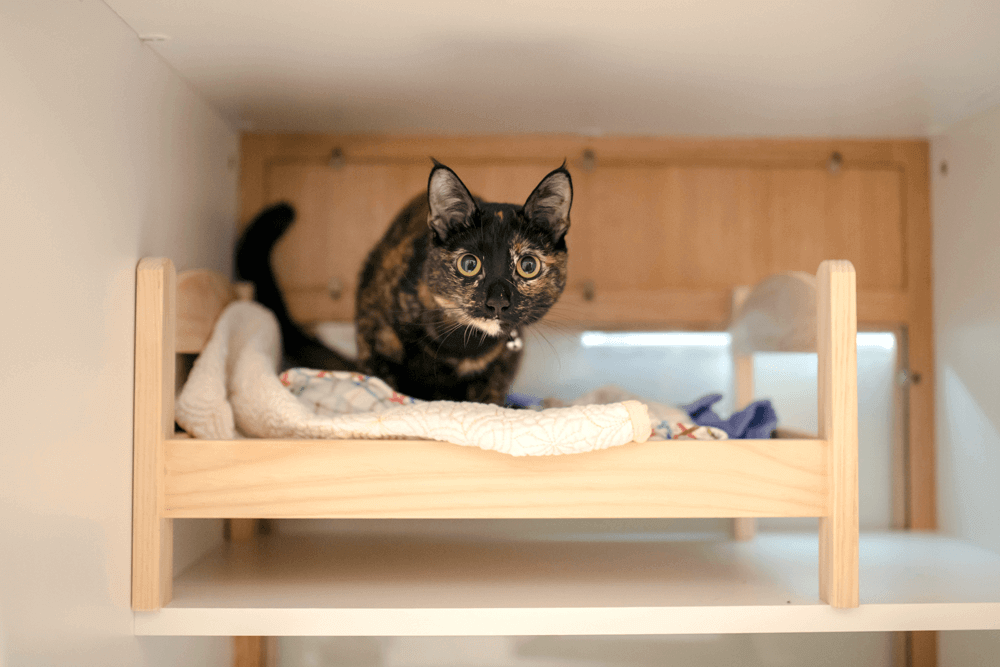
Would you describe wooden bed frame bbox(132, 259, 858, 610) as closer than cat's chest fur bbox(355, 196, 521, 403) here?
Yes

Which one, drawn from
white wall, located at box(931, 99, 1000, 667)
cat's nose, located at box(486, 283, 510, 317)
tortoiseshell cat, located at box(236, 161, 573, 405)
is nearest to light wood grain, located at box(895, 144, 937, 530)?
white wall, located at box(931, 99, 1000, 667)

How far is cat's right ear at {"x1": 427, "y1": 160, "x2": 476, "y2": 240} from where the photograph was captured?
998mm

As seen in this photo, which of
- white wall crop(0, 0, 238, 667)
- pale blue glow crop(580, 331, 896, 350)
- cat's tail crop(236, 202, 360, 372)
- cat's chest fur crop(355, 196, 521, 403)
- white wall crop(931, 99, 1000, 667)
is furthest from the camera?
pale blue glow crop(580, 331, 896, 350)

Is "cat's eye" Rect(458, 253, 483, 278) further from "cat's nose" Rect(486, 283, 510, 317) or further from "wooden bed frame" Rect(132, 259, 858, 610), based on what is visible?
"wooden bed frame" Rect(132, 259, 858, 610)

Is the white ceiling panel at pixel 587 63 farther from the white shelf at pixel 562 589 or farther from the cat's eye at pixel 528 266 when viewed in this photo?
the white shelf at pixel 562 589

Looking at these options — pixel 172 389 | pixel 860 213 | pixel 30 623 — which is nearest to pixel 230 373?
pixel 172 389

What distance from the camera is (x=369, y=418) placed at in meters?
0.91

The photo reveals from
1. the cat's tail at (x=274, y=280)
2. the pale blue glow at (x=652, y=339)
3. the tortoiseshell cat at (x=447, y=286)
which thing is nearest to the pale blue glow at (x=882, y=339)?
the pale blue glow at (x=652, y=339)

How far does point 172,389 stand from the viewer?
0.94 meters

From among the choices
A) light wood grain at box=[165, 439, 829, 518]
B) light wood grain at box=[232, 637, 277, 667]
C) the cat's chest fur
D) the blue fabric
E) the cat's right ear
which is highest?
the cat's right ear

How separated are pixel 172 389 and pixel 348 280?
649 mm

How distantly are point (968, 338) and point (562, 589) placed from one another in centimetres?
106

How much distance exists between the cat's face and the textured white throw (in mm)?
170

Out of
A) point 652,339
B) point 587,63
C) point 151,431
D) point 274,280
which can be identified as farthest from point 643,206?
point 151,431
